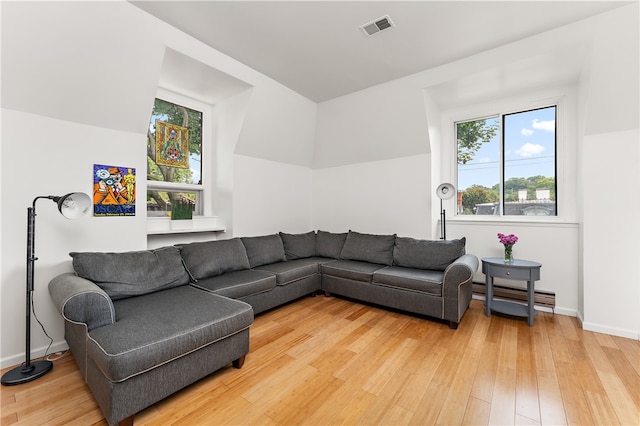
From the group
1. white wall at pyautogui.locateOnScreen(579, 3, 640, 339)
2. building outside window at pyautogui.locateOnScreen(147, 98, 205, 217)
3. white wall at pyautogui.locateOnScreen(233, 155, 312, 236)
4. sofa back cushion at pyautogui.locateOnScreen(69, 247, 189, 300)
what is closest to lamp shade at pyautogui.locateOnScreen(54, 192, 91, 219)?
sofa back cushion at pyautogui.locateOnScreen(69, 247, 189, 300)

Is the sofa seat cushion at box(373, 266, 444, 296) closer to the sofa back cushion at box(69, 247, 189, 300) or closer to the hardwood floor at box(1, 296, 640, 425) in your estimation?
the hardwood floor at box(1, 296, 640, 425)

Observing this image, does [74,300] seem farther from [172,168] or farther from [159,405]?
[172,168]

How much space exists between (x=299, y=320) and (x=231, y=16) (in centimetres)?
296

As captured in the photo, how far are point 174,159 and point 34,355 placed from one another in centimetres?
227

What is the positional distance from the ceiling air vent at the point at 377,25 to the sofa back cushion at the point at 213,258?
2637mm

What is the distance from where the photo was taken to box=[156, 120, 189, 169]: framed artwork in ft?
10.9

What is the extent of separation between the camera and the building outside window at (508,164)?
3.36 meters

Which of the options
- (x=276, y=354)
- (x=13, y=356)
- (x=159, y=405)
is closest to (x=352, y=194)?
(x=276, y=354)

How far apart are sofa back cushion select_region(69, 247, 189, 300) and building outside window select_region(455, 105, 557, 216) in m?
3.76

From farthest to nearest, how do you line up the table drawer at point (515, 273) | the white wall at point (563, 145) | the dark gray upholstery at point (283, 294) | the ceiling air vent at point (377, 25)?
the dark gray upholstery at point (283, 294)
the table drawer at point (515, 273)
the white wall at point (563, 145)
the ceiling air vent at point (377, 25)

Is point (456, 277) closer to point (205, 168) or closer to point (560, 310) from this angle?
point (560, 310)

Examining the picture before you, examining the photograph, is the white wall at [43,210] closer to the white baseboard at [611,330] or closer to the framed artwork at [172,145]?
the framed artwork at [172,145]

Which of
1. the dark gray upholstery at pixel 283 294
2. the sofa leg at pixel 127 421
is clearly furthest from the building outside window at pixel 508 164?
the sofa leg at pixel 127 421

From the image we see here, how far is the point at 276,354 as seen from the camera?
225 centimetres
